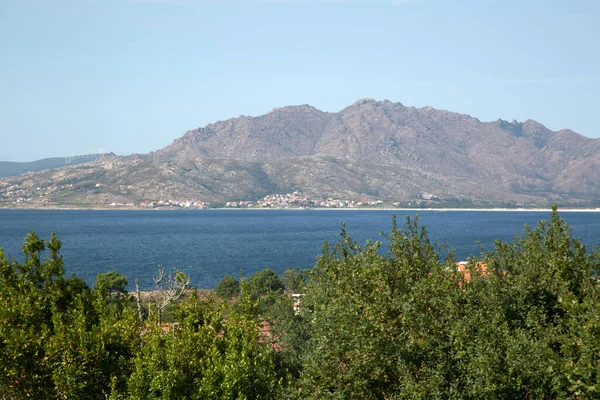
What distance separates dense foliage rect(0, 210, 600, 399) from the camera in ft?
63.1

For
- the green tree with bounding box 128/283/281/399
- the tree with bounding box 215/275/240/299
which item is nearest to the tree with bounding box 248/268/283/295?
the tree with bounding box 215/275/240/299

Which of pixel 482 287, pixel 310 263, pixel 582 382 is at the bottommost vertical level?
pixel 310 263

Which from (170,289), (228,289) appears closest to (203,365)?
(170,289)

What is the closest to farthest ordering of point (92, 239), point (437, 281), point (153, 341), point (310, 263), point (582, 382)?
1. point (582, 382)
2. point (153, 341)
3. point (437, 281)
4. point (310, 263)
5. point (92, 239)

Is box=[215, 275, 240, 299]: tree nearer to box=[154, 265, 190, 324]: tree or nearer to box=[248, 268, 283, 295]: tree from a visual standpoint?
box=[248, 268, 283, 295]: tree

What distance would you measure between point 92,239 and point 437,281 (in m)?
174

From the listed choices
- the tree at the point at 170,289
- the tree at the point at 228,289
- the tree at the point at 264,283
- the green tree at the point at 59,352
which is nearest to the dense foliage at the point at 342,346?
the green tree at the point at 59,352

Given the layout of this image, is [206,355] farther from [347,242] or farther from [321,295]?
[347,242]

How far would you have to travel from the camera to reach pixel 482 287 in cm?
2688

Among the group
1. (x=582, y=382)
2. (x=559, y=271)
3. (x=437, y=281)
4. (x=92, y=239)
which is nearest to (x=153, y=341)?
(x=437, y=281)

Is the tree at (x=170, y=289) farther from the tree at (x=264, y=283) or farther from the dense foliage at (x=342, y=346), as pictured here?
the tree at (x=264, y=283)

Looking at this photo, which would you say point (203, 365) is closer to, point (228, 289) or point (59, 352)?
point (59, 352)

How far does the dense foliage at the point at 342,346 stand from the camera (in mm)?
19219

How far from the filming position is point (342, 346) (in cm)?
2059
